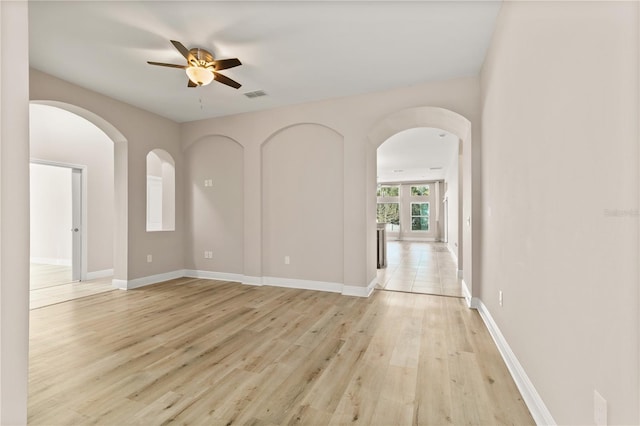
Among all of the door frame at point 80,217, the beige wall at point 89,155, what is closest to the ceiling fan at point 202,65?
the beige wall at point 89,155

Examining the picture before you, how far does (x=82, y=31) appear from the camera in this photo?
9.16 feet

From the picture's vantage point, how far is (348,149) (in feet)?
14.2

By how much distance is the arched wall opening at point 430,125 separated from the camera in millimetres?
3799

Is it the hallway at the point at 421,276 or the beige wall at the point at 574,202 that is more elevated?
the beige wall at the point at 574,202

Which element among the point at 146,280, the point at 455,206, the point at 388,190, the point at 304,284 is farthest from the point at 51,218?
the point at 388,190

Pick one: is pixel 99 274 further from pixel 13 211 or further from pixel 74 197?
pixel 13 211

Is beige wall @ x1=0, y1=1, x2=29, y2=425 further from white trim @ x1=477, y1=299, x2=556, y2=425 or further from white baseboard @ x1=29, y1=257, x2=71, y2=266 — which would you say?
white baseboard @ x1=29, y1=257, x2=71, y2=266

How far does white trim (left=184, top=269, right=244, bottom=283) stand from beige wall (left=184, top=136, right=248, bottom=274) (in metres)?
0.06

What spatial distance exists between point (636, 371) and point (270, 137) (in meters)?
4.73

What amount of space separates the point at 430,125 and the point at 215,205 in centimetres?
391

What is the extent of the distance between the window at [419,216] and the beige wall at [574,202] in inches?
478

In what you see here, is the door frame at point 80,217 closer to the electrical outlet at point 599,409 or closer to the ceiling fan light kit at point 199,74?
the ceiling fan light kit at point 199,74

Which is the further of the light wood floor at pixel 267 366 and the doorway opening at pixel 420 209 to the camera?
the doorway opening at pixel 420 209

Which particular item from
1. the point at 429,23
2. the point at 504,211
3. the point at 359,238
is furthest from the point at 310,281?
the point at 429,23
